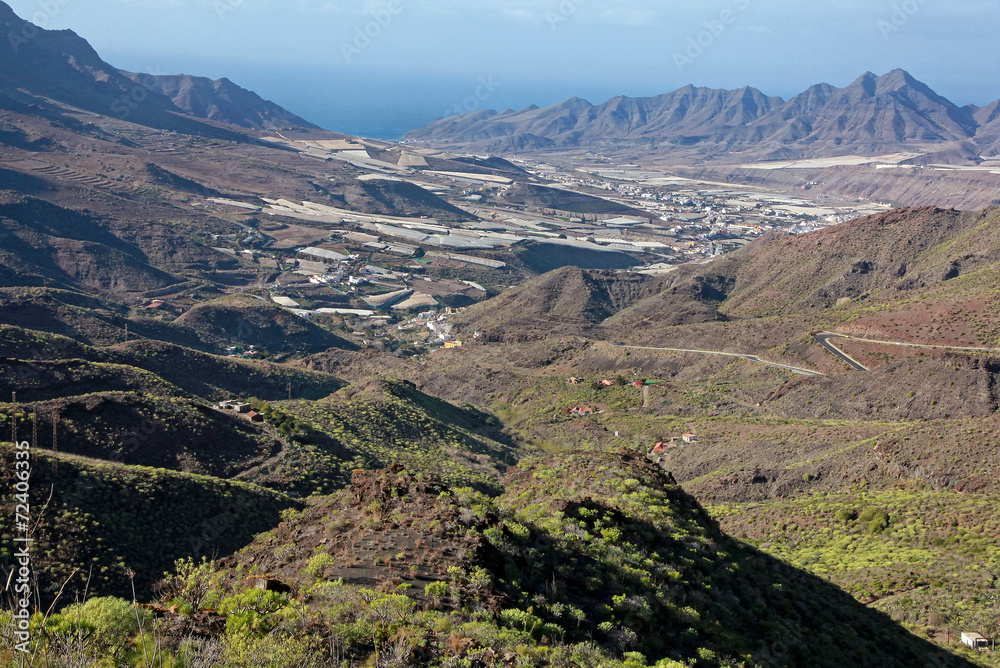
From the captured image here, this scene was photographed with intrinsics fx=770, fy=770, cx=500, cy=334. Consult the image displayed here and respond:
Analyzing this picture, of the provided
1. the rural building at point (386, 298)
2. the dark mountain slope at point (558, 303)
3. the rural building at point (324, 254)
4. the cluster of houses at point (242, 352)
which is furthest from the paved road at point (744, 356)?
the rural building at point (324, 254)

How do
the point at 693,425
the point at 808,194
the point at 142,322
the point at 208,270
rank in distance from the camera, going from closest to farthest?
the point at 693,425 < the point at 142,322 < the point at 208,270 < the point at 808,194

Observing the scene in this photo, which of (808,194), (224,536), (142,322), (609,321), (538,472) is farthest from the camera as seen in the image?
(808,194)

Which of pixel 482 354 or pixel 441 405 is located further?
pixel 482 354

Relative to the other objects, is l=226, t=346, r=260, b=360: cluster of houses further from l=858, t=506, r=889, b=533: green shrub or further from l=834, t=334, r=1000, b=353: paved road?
l=858, t=506, r=889, b=533: green shrub

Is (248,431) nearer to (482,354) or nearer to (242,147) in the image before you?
(482,354)

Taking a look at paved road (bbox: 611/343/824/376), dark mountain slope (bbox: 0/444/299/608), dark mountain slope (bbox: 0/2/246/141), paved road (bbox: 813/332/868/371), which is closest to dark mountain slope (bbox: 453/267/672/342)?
paved road (bbox: 611/343/824/376)

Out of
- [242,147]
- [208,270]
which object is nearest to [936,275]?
[208,270]

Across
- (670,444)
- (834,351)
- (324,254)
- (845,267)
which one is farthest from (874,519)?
(324,254)

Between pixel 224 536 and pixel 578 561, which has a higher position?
pixel 578 561

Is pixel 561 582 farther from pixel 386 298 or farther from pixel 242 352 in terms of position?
pixel 386 298
